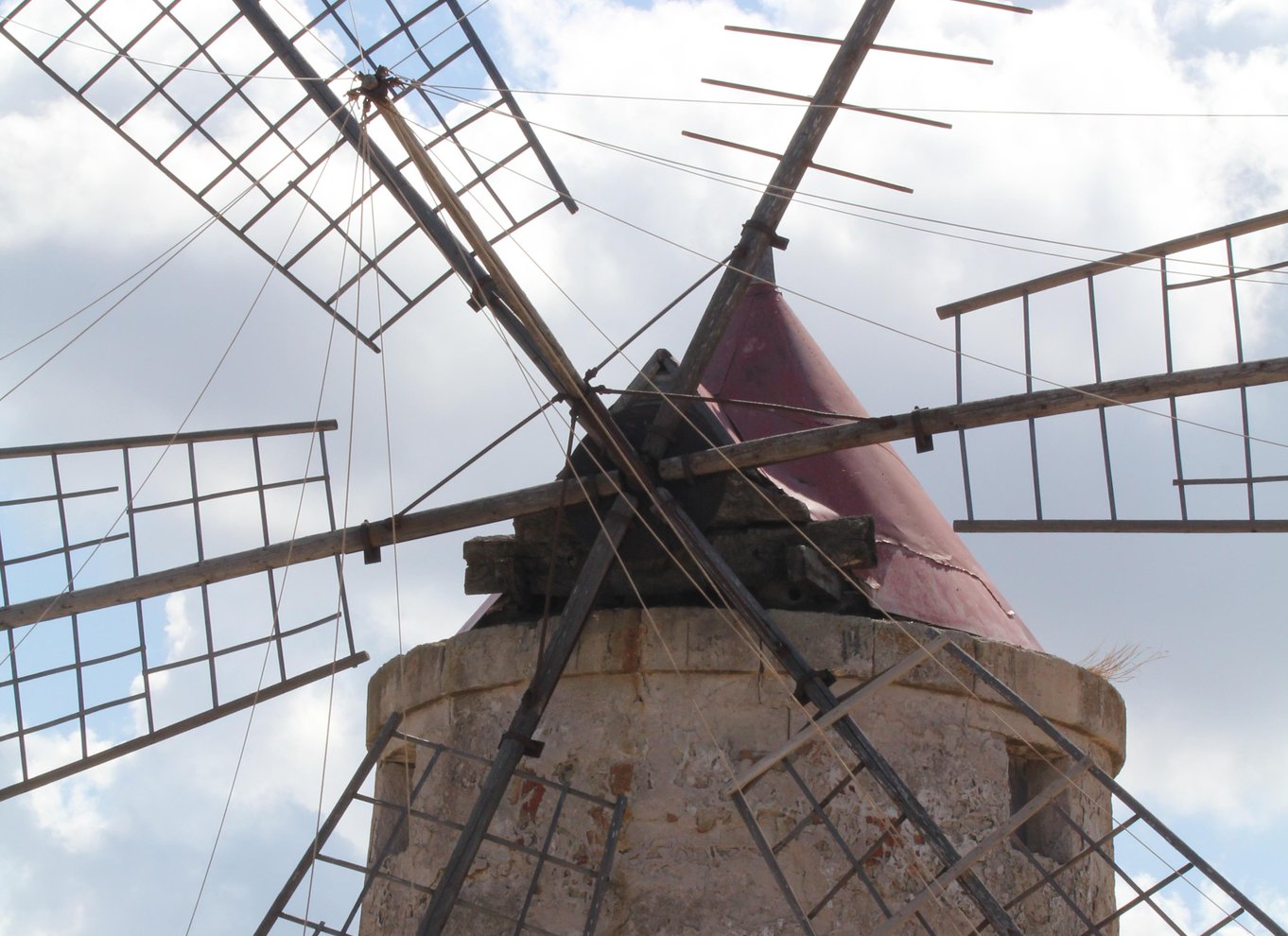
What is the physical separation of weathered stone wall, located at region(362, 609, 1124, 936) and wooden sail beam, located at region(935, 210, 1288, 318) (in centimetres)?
91

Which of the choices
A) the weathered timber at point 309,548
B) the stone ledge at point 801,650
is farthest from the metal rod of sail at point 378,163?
the stone ledge at point 801,650

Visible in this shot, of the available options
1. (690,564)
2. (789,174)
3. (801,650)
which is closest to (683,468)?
(690,564)

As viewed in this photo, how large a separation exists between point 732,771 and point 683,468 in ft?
2.68

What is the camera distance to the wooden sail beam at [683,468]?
13.6ft

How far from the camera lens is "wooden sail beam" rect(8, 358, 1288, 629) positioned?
4.13m

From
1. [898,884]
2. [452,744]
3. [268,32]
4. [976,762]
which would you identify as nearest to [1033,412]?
[976,762]

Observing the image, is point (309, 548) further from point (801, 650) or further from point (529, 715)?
point (801, 650)

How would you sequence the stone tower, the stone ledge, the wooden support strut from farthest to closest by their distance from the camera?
the stone ledge < the stone tower < the wooden support strut

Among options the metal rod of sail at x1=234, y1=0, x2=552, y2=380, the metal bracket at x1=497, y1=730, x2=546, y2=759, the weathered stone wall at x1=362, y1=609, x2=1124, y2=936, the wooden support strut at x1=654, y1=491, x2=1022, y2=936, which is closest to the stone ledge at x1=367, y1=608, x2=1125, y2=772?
the weathered stone wall at x1=362, y1=609, x2=1124, y2=936

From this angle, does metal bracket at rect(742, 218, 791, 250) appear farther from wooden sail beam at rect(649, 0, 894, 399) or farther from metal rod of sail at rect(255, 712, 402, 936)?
metal rod of sail at rect(255, 712, 402, 936)

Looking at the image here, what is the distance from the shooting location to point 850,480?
504cm

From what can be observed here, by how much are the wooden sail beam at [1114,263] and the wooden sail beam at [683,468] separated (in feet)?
1.53

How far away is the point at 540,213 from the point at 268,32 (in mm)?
1045

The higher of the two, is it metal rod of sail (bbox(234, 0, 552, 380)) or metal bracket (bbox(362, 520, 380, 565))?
metal rod of sail (bbox(234, 0, 552, 380))
